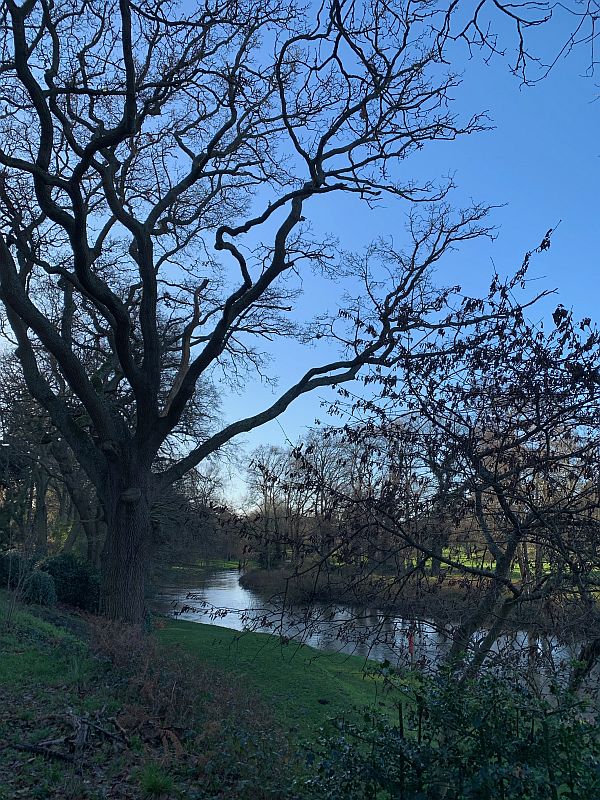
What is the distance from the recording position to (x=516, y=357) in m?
4.73

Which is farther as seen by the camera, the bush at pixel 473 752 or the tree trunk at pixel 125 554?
the tree trunk at pixel 125 554

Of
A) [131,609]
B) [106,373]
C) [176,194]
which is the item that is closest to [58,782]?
[131,609]

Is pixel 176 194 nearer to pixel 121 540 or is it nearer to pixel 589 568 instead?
pixel 121 540

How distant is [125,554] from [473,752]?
8981mm

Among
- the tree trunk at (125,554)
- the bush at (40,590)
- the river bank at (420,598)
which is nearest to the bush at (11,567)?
the bush at (40,590)

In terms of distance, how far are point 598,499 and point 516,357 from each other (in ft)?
3.60

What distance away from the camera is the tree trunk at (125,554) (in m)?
11.4

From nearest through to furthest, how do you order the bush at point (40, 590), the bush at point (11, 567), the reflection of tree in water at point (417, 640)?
1. the reflection of tree in water at point (417, 640)
2. the bush at point (40, 590)
3. the bush at point (11, 567)

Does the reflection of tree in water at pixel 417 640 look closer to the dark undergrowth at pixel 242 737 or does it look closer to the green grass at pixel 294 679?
the dark undergrowth at pixel 242 737

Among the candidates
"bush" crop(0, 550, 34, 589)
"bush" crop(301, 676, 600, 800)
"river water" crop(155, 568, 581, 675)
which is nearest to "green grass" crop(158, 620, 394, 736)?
"bush" crop(0, 550, 34, 589)

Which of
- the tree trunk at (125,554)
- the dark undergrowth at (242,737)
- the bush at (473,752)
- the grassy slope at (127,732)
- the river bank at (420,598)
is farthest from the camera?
the tree trunk at (125,554)

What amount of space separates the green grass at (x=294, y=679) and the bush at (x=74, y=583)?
2.92 metres

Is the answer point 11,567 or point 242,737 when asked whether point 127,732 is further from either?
point 11,567

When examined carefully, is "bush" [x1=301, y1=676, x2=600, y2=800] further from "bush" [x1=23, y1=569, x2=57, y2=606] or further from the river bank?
"bush" [x1=23, y1=569, x2=57, y2=606]
